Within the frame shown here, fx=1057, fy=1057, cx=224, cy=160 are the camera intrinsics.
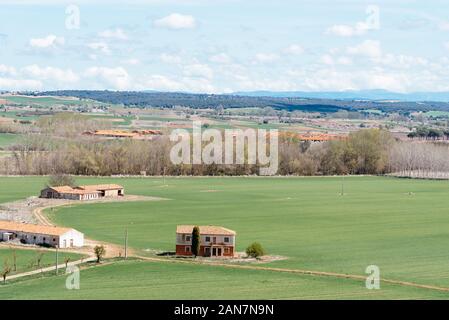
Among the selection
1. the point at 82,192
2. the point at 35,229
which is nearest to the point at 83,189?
the point at 82,192

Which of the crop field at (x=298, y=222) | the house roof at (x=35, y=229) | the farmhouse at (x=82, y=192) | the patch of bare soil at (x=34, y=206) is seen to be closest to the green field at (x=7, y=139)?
the crop field at (x=298, y=222)

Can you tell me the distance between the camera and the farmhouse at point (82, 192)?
8425 centimetres

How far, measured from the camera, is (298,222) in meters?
68.4

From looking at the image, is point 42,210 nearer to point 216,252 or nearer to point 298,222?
point 298,222

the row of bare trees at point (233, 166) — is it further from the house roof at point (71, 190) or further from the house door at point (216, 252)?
the house door at point (216, 252)

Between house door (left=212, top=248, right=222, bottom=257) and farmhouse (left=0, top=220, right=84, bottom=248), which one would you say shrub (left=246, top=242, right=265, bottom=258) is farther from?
farmhouse (left=0, top=220, right=84, bottom=248)

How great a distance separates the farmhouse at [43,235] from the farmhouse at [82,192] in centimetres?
2381

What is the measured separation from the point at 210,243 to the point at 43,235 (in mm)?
9840

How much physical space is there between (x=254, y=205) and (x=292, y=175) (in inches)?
1524

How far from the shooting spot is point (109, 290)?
4275 centimetres

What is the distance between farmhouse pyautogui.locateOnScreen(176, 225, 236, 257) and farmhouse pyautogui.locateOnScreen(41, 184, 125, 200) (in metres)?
31.6

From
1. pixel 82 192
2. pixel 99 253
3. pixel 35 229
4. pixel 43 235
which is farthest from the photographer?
pixel 82 192
